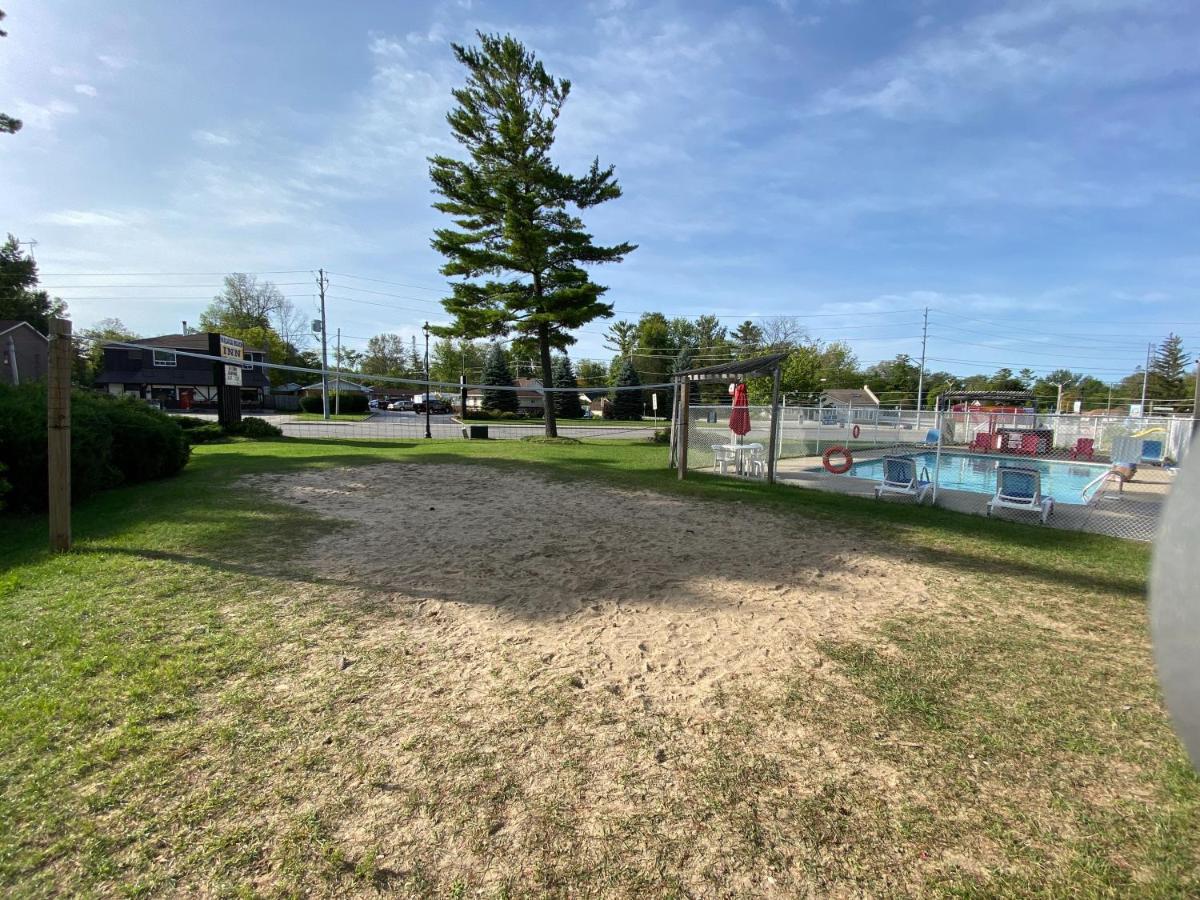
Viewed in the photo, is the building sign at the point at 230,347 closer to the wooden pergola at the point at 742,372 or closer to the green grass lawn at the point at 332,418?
the green grass lawn at the point at 332,418

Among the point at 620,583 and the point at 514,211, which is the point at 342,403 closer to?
the point at 514,211

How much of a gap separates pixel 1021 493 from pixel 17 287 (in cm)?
6986

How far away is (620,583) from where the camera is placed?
515cm

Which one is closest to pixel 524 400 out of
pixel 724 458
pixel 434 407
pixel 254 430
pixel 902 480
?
pixel 434 407

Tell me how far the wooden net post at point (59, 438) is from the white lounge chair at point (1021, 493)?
12.3 m

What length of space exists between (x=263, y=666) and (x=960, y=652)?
4585 mm

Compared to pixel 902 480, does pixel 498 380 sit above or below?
above

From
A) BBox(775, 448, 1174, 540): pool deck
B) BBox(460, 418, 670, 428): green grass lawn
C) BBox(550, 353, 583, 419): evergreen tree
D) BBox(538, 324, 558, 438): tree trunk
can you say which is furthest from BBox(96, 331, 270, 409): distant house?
BBox(775, 448, 1174, 540): pool deck

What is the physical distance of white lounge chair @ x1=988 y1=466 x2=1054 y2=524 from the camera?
868cm

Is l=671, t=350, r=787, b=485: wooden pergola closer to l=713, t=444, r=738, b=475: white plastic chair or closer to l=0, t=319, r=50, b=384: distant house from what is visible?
l=713, t=444, r=738, b=475: white plastic chair

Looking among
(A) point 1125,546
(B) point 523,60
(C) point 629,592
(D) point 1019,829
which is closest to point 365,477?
(C) point 629,592

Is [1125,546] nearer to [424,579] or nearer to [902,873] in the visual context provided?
[902,873]

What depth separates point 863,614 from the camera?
453 centimetres

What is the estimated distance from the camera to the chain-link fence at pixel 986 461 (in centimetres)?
881
